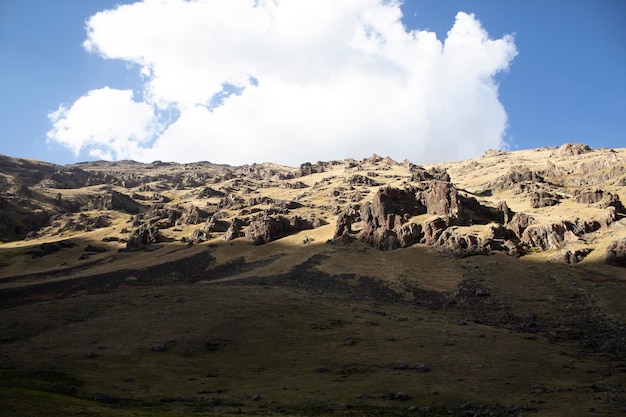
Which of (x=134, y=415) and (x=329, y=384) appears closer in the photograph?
(x=134, y=415)

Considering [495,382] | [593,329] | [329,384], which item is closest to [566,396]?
[495,382]

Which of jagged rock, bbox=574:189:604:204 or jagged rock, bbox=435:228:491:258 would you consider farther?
jagged rock, bbox=574:189:604:204

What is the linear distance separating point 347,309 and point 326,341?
51.7ft

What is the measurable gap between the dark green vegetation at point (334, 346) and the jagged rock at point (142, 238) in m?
52.7

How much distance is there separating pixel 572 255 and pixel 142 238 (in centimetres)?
13299

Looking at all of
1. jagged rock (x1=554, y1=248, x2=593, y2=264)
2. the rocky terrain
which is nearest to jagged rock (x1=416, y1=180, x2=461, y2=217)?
the rocky terrain

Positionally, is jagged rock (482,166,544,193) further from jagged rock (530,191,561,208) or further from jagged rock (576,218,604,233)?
jagged rock (576,218,604,233)

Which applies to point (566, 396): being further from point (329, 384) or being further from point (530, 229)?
point (530, 229)

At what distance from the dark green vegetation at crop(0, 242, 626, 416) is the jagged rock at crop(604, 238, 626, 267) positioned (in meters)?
2.13

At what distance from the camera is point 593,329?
206 feet

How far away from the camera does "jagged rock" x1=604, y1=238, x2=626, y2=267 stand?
267 ft

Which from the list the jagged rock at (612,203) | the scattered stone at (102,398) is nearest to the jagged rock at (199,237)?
the scattered stone at (102,398)

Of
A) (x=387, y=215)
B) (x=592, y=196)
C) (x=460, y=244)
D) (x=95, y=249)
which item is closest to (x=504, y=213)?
(x=592, y=196)

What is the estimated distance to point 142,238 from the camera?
159375mm
